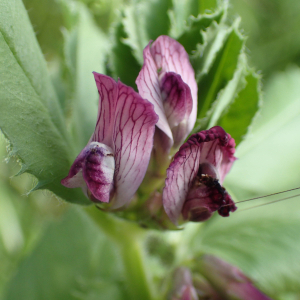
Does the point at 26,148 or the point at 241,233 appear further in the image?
the point at 241,233

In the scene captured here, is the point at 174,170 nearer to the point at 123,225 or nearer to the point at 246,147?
the point at 123,225

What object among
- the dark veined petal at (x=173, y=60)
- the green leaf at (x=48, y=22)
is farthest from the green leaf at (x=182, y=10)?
the green leaf at (x=48, y=22)

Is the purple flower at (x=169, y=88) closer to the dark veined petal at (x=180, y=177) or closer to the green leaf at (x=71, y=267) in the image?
the dark veined petal at (x=180, y=177)

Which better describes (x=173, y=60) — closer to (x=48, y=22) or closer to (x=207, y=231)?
(x=207, y=231)

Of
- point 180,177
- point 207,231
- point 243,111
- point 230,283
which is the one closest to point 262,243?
point 207,231

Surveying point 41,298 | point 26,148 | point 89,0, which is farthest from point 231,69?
point 89,0

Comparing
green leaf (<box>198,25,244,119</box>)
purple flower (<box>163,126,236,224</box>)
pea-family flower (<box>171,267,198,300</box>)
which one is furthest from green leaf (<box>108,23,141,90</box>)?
pea-family flower (<box>171,267,198,300</box>)

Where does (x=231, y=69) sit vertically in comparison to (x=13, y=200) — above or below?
above
